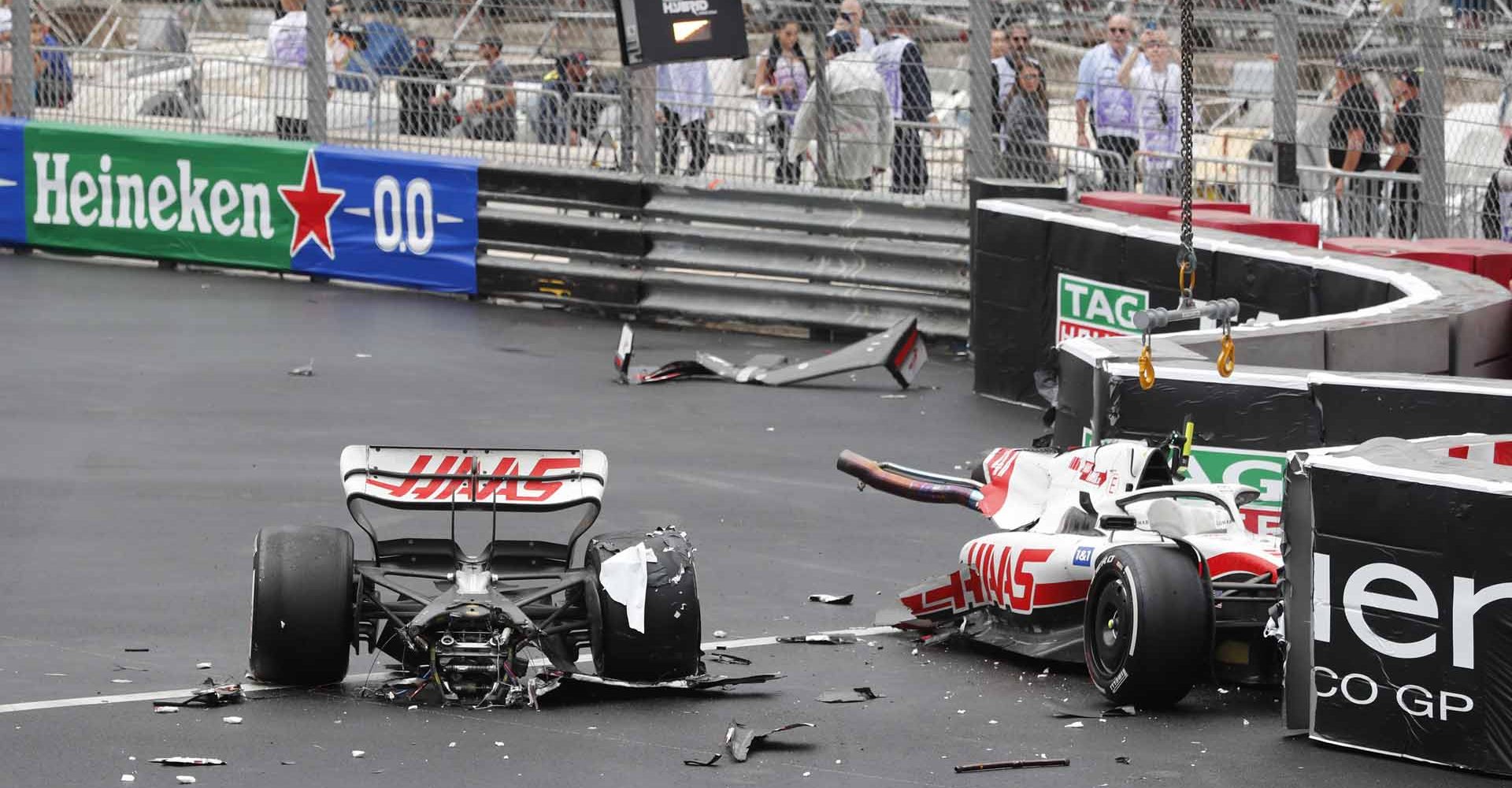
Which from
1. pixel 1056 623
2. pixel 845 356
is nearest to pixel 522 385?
pixel 845 356

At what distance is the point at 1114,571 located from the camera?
720 cm

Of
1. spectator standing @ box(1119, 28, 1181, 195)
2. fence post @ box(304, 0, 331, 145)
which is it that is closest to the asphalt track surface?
fence post @ box(304, 0, 331, 145)

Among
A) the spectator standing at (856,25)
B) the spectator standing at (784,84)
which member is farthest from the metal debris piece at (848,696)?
the spectator standing at (784,84)

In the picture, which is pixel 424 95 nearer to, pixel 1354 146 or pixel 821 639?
pixel 1354 146

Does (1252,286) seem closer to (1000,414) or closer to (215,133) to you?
(1000,414)

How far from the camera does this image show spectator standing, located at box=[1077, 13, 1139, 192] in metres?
15.5

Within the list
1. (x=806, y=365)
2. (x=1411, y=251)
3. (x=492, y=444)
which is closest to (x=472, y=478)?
(x=492, y=444)

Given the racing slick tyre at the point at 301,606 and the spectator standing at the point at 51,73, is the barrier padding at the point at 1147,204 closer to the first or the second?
the racing slick tyre at the point at 301,606

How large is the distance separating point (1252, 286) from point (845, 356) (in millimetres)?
3403

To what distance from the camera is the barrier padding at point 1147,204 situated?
567 inches

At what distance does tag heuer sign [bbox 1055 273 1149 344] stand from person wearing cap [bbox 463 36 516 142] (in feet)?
20.4

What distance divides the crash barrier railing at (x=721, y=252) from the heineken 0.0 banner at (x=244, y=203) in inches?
19.9

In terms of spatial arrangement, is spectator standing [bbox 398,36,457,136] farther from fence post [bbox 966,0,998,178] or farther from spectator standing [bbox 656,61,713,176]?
fence post [bbox 966,0,998,178]

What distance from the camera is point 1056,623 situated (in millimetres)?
7812
